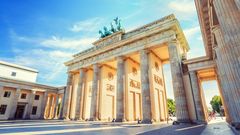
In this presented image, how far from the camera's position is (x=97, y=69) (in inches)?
877

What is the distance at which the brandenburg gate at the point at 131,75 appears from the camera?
50.1 feet

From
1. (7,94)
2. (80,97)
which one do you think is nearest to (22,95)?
(7,94)

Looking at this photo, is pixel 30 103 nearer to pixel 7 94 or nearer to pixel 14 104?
pixel 14 104

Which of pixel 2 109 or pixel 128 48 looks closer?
pixel 128 48

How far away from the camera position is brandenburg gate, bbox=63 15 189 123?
50.1 ft

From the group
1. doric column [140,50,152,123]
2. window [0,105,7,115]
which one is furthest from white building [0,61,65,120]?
doric column [140,50,152,123]

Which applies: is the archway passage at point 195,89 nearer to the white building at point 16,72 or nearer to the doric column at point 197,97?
the doric column at point 197,97

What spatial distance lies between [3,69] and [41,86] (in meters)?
8.45

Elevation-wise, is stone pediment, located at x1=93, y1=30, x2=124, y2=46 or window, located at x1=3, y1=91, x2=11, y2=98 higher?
stone pediment, located at x1=93, y1=30, x2=124, y2=46

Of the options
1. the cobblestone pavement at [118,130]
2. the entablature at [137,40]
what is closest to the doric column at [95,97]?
the entablature at [137,40]

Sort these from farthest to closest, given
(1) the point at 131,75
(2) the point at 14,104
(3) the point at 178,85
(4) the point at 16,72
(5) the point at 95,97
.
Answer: (4) the point at 16,72
(2) the point at 14,104
(1) the point at 131,75
(5) the point at 95,97
(3) the point at 178,85

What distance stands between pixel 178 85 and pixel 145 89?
11.8 ft

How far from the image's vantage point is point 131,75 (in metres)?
21.1

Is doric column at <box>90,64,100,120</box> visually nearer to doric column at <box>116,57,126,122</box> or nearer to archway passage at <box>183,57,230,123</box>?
doric column at <box>116,57,126,122</box>
